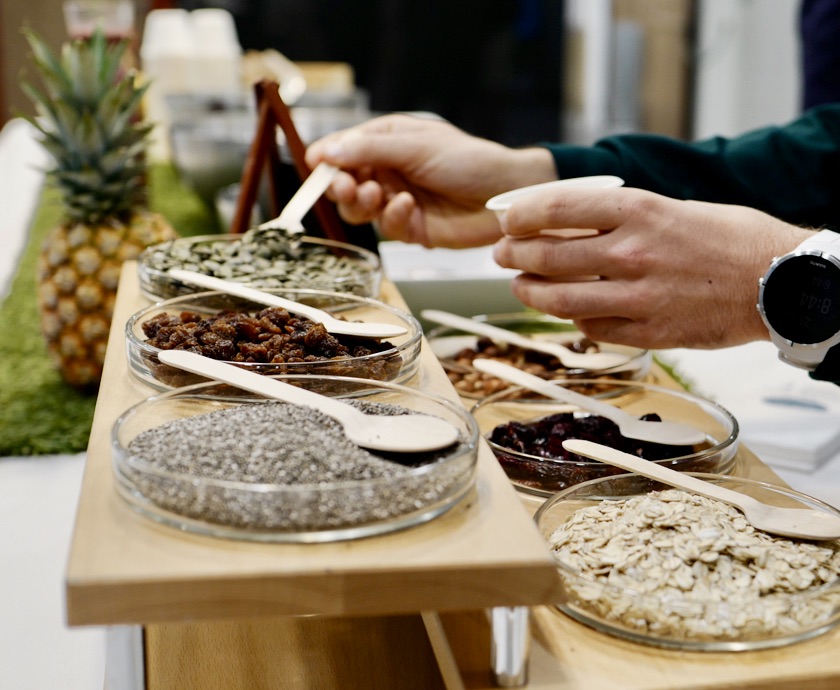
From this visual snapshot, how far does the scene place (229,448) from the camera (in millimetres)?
625

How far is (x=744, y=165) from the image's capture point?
158 cm

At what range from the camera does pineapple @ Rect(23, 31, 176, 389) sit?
5.05ft

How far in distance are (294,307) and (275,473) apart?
1.27 feet

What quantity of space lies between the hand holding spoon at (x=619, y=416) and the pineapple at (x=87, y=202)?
29.4 inches

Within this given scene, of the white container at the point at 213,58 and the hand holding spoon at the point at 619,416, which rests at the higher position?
the white container at the point at 213,58

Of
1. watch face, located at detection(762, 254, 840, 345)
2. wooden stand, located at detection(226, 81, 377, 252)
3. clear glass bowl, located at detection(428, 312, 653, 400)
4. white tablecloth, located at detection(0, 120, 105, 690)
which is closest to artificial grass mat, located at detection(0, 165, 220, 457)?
white tablecloth, located at detection(0, 120, 105, 690)

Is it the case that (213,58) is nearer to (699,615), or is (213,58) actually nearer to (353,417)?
(353,417)

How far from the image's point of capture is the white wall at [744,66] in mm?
5000

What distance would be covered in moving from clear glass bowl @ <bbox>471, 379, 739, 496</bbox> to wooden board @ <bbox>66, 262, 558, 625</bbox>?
0.96 ft

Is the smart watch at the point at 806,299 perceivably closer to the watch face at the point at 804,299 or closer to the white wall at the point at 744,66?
the watch face at the point at 804,299

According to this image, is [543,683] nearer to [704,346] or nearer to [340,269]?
[704,346]

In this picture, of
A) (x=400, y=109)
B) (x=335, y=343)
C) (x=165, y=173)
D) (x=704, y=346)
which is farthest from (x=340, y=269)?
(x=400, y=109)

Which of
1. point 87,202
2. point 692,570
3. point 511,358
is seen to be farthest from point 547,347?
point 87,202

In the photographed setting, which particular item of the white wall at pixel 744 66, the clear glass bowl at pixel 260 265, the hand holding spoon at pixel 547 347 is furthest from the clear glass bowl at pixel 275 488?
the white wall at pixel 744 66
